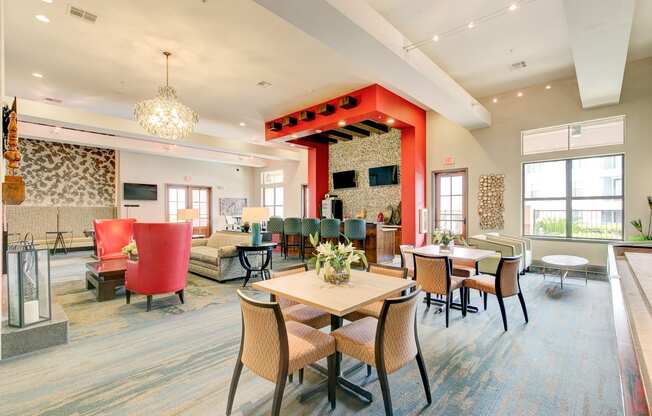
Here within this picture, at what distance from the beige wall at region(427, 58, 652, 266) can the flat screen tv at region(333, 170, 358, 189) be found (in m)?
2.22

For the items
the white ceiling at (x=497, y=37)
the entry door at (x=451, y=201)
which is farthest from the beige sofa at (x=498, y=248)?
the white ceiling at (x=497, y=37)

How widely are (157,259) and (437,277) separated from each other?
3.31m

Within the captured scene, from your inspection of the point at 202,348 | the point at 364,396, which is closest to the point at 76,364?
the point at 202,348

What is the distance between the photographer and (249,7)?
3.40m

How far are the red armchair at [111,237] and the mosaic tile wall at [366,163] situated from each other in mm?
5433

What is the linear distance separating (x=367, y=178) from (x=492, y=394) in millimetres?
6806

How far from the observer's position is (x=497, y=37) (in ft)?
13.9

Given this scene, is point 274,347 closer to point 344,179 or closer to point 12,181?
point 12,181

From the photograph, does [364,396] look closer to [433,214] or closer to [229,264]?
[229,264]

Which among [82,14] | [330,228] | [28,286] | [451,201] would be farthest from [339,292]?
[451,201]

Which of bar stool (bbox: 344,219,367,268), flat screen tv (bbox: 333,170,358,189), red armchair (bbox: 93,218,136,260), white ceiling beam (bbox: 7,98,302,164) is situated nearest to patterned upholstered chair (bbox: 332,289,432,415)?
Answer: bar stool (bbox: 344,219,367,268)

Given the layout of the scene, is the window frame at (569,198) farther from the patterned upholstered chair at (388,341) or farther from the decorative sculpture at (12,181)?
the decorative sculpture at (12,181)

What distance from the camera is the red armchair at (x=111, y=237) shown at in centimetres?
521

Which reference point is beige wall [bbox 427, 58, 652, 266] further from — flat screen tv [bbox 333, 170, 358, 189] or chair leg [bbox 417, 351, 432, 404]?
chair leg [bbox 417, 351, 432, 404]
